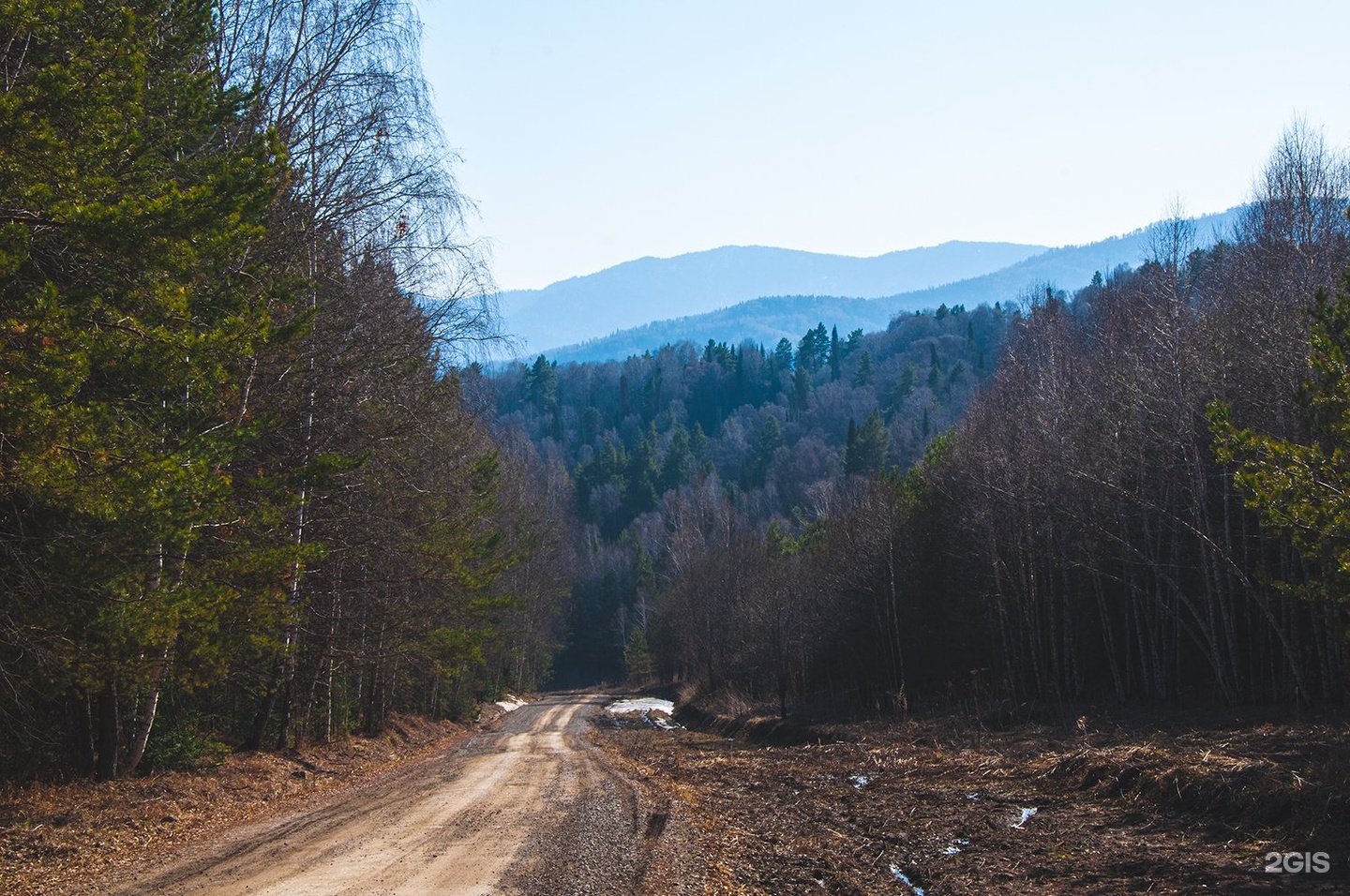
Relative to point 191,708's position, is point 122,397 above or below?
above

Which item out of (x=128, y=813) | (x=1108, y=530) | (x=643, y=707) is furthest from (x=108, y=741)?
(x=643, y=707)

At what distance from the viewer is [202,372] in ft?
31.6

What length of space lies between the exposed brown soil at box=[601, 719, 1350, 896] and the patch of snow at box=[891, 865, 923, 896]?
0.07 ft

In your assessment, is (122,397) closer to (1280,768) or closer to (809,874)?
(809,874)

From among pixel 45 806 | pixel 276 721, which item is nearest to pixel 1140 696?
pixel 276 721

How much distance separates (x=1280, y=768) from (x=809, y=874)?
16.3ft

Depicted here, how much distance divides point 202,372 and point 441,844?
5438mm

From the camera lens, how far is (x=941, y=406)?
12900 cm

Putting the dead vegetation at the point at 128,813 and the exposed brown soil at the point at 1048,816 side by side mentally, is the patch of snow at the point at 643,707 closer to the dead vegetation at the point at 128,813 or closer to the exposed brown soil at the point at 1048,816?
the dead vegetation at the point at 128,813

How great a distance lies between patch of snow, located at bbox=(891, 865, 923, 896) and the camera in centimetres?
827

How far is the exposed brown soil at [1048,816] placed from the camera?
8078 millimetres

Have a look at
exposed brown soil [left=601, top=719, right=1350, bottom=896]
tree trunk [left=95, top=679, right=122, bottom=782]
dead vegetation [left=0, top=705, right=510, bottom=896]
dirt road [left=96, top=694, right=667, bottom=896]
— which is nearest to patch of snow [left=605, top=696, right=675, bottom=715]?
dead vegetation [left=0, top=705, right=510, bottom=896]

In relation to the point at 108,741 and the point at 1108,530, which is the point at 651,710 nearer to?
the point at 1108,530

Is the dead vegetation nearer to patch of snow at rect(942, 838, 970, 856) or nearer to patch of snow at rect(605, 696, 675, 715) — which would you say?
patch of snow at rect(942, 838, 970, 856)
